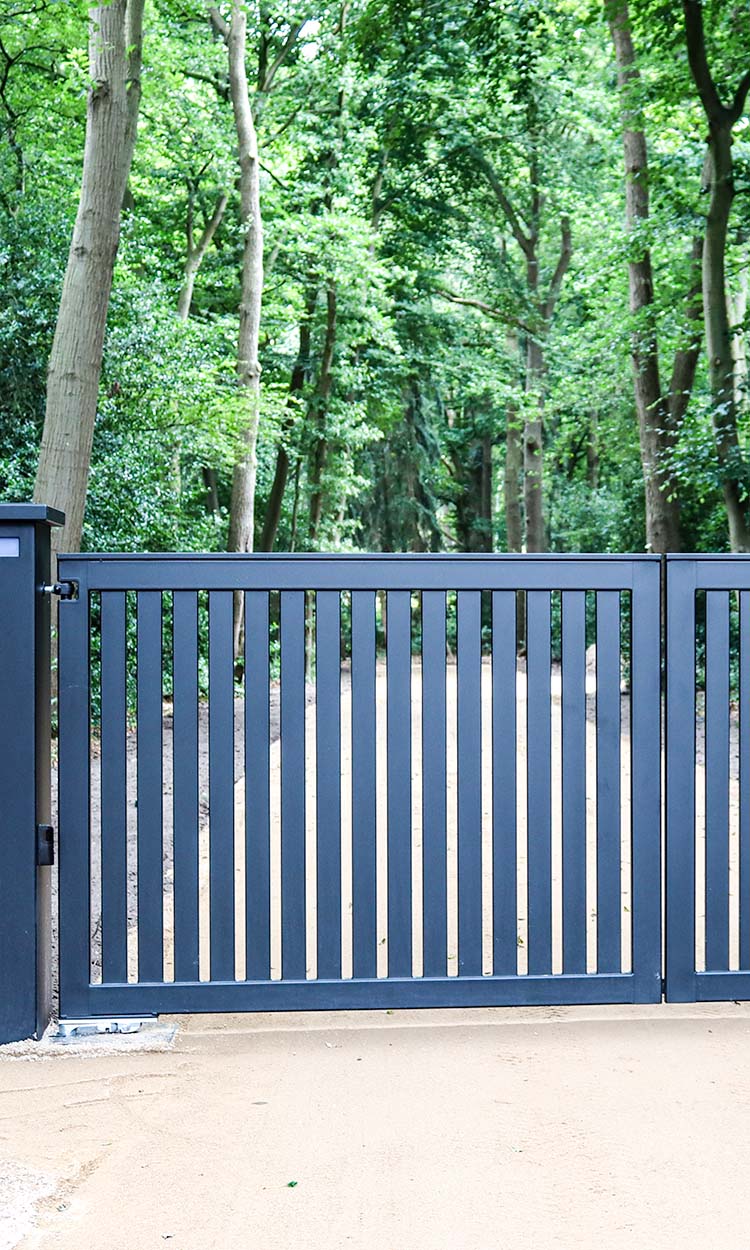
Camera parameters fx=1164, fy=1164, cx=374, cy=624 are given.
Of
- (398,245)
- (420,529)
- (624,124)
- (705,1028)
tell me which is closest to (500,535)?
(420,529)

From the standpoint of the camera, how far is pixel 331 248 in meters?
19.5

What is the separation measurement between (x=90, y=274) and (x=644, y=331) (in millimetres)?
7970

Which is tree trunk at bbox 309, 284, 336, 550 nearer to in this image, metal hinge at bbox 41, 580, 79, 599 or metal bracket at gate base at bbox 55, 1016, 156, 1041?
metal hinge at bbox 41, 580, 79, 599

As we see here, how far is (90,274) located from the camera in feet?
28.6

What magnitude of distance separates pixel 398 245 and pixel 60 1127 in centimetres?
2394

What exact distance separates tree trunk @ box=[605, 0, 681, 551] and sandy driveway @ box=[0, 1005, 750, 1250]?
35.0 feet

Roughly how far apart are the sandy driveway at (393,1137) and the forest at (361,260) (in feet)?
20.0

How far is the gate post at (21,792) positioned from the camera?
11.0ft

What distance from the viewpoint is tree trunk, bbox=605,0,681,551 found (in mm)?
13688

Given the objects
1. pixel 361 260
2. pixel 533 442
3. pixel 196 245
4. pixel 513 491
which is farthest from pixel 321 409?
pixel 513 491

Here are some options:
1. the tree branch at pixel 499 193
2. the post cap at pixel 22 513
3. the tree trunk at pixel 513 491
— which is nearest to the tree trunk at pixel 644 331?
the tree branch at pixel 499 193

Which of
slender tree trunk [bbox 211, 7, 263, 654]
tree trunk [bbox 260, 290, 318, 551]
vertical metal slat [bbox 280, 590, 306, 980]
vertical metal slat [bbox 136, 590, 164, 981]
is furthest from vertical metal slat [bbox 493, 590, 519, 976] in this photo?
tree trunk [bbox 260, 290, 318, 551]

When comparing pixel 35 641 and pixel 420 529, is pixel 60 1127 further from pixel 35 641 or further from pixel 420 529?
pixel 420 529

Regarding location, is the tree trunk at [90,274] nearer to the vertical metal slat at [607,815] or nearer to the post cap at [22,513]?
the post cap at [22,513]
